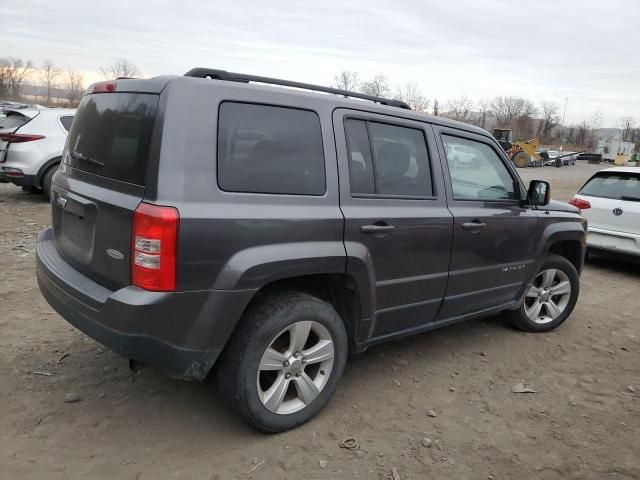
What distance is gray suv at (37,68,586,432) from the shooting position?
2.44 m

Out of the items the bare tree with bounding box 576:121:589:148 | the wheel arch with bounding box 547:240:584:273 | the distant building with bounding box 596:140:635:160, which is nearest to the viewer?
the wheel arch with bounding box 547:240:584:273

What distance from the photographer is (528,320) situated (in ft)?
15.3

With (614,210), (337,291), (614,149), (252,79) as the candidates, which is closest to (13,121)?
(252,79)

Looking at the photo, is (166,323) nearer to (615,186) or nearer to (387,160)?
(387,160)

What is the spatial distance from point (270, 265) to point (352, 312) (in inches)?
30.3

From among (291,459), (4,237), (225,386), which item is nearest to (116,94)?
(225,386)

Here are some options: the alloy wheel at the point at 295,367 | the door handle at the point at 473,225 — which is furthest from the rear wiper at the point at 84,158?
the door handle at the point at 473,225

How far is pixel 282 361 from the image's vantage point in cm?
284

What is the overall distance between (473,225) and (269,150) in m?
1.67

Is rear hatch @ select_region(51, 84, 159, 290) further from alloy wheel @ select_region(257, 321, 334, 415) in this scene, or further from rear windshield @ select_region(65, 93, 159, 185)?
alloy wheel @ select_region(257, 321, 334, 415)

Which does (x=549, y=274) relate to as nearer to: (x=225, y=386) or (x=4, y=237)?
(x=225, y=386)

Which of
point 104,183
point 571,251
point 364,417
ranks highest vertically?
point 104,183

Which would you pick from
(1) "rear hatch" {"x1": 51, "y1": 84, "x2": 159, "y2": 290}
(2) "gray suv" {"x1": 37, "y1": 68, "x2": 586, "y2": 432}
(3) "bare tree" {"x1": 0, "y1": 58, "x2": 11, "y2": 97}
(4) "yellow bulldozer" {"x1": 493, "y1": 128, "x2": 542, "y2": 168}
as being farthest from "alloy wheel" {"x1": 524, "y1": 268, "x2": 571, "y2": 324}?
(3) "bare tree" {"x1": 0, "y1": 58, "x2": 11, "y2": 97}

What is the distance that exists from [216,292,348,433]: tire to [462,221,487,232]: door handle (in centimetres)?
119
